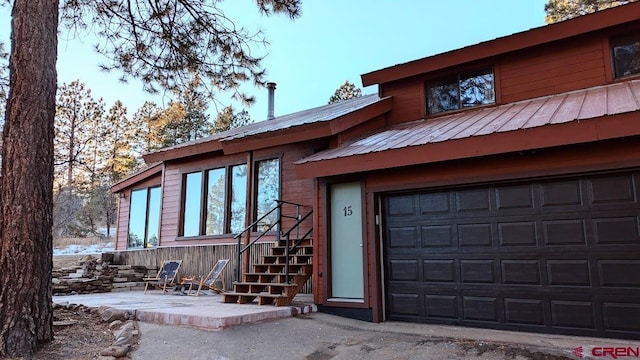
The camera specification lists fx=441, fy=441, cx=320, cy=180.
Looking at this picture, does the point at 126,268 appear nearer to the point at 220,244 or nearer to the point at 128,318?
the point at 220,244

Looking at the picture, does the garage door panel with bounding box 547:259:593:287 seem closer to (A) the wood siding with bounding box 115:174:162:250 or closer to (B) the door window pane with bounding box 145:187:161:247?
(B) the door window pane with bounding box 145:187:161:247

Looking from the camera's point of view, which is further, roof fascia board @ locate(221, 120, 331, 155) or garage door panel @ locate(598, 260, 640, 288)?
roof fascia board @ locate(221, 120, 331, 155)

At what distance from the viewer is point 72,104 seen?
841 inches

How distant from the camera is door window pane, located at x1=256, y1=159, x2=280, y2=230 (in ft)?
29.6

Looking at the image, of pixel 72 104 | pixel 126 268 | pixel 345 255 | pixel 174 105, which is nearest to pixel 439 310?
pixel 345 255

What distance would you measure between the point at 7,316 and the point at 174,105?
4740 millimetres

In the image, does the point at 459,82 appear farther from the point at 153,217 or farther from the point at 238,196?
the point at 153,217

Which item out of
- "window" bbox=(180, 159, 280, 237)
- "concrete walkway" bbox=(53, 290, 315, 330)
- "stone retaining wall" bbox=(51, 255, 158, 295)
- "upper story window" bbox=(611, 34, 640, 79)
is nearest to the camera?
"concrete walkway" bbox=(53, 290, 315, 330)

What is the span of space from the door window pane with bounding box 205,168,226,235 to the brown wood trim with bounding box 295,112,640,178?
13.0 feet

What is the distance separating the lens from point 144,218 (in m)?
12.5

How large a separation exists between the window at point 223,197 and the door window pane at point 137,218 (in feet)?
7.87

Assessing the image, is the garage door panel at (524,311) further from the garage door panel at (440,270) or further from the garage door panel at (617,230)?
the garage door panel at (617,230)

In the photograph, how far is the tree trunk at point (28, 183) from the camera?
4.34m

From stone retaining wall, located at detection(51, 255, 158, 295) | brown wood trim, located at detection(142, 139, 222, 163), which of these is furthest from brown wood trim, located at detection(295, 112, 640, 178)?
stone retaining wall, located at detection(51, 255, 158, 295)
